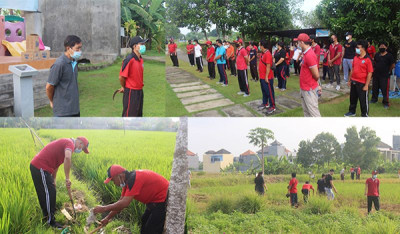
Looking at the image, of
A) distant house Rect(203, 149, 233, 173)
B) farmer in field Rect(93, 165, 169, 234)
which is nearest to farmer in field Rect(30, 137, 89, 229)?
farmer in field Rect(93, 165, 169, 234)

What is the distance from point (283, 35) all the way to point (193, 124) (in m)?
2.15

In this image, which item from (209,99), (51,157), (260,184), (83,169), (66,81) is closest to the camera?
(51,157)

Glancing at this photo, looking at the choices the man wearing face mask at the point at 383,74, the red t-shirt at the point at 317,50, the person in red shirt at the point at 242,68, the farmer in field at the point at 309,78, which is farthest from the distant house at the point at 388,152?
the person in red shirt at the point at 242,68

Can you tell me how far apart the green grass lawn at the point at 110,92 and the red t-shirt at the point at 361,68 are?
2617mm

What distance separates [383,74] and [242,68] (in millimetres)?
2035

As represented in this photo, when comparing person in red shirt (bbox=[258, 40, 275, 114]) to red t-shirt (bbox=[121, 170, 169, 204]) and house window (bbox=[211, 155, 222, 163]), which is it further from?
red t-shirt (bbox=[121, 170, 169, 204])

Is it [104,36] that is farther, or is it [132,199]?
[104,36]

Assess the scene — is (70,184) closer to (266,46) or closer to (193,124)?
(193,124)

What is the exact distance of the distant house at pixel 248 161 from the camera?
4023 millimetres

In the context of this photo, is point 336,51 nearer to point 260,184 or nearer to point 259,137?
point 259,137

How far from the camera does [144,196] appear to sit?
3.64 meters

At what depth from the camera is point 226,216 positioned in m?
3.93

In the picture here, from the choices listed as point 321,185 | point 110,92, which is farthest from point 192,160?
point 110,92

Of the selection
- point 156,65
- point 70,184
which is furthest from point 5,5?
point 70,184
